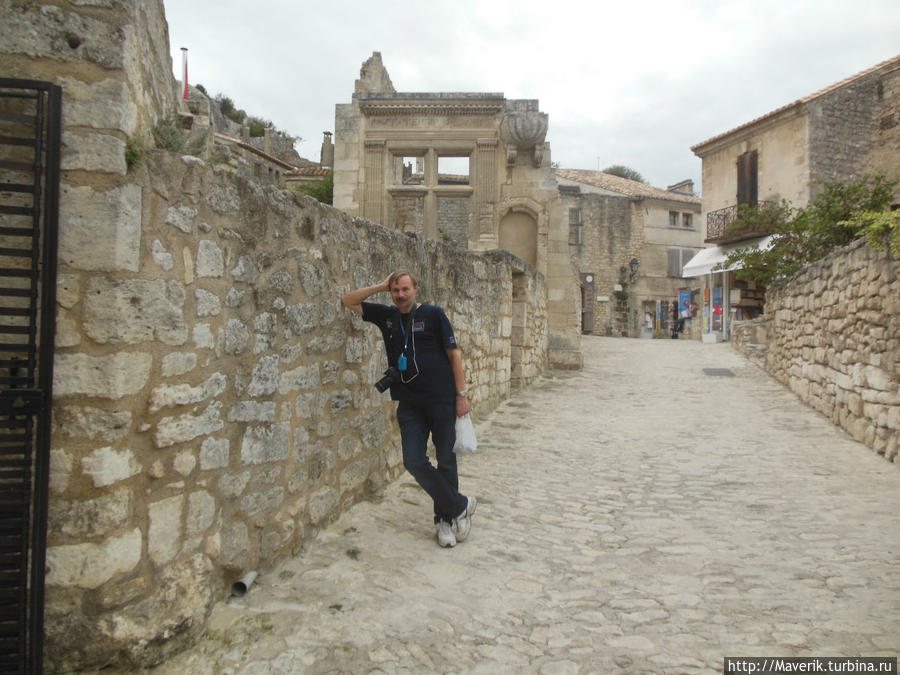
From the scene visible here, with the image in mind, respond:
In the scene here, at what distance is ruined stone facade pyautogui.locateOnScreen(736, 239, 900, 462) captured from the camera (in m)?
5.67

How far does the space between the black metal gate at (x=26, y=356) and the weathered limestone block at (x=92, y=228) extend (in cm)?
6

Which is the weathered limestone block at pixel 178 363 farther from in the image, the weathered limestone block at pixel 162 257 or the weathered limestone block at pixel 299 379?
the weathered limestone block at pixel 299 379

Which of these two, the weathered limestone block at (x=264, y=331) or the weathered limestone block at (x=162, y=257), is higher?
the weathered limestone block at (x=162, y=257)

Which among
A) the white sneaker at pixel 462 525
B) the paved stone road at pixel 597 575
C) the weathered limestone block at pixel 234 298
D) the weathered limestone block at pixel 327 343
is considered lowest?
the paved stone road at pixel 597 575

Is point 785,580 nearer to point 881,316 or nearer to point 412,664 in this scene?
point 412,664

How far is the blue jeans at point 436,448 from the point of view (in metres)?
3.44

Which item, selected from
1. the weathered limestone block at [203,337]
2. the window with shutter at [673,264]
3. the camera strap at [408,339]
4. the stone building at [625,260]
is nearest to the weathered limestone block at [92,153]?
the weathered limestone block at [203,337]

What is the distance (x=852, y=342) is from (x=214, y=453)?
661 cm

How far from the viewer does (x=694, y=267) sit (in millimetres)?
22641

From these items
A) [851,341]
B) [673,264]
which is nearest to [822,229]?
[851,341]

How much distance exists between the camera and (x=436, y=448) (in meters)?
3.48

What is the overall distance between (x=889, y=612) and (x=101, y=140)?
11.9 ft

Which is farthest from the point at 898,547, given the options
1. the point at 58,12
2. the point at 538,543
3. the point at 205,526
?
A: the point at 58,12

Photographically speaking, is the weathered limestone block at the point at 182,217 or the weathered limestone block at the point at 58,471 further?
the weathered limestone block at the point at 182,217
